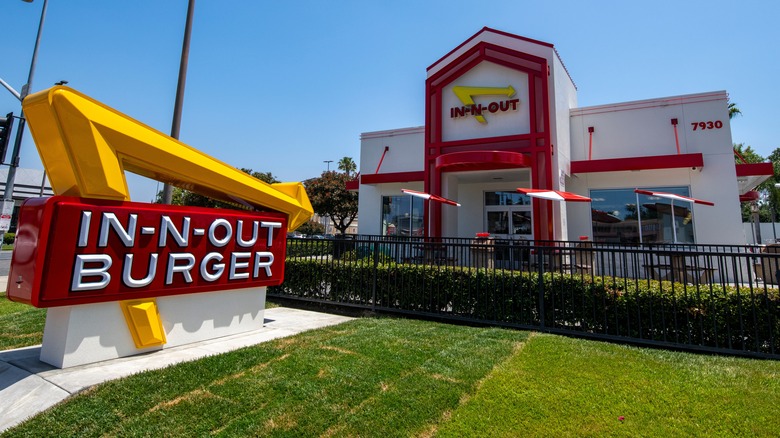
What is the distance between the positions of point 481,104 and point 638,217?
7219 mm

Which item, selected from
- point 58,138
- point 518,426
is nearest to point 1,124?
point 58,138

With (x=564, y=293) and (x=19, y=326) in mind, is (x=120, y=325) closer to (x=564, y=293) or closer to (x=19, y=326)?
(x=19, y=326)

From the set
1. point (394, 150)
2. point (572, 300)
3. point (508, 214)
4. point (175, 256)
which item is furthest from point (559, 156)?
point (175, 256)

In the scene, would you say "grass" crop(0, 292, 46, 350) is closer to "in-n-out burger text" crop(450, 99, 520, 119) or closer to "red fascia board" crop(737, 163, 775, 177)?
"in-n-out burger text" crop(450, 99, 520, 119)

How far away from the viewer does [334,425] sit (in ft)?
9.71

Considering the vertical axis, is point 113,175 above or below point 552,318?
above

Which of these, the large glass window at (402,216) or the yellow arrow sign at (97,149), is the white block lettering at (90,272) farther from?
the large glass window at (402,216)

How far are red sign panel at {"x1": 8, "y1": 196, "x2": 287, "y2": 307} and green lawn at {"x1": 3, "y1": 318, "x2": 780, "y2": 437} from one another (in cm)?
114

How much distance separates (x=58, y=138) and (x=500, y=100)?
13409 mm

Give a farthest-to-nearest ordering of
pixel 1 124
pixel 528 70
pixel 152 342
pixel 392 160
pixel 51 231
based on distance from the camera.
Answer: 1. pixel 392 160
2. pixel 528 70
3. pixel 1 124
4. pixel 152 342
5. pixel 51 231

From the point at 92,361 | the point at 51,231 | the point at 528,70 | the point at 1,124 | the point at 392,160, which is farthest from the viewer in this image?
the point at 392,160

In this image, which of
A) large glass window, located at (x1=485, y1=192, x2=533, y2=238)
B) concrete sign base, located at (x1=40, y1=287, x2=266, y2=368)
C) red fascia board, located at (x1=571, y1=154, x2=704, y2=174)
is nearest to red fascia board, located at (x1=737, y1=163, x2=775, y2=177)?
red fascia board, located at (x1=571, y1=154, x2=704, y2=174)

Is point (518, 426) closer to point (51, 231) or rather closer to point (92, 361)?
point (92, 361)

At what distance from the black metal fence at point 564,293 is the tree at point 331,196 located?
73.2ft
